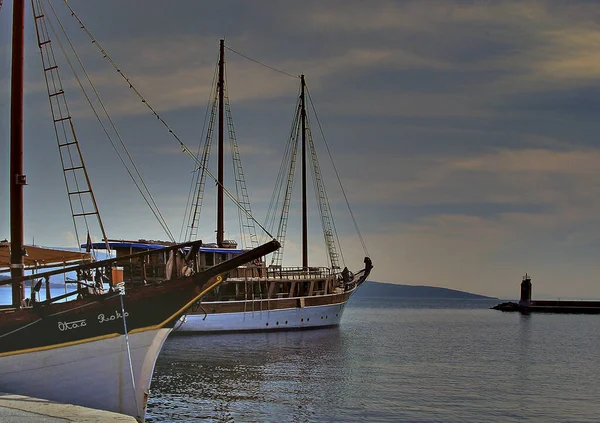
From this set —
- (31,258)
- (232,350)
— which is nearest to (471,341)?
(232,350)

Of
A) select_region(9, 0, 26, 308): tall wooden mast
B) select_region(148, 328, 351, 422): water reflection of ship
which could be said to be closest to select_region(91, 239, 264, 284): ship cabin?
select_region(148, 328, 351, 422): water reflection of ship

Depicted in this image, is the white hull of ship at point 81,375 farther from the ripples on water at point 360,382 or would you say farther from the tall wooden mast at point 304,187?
the tall wooden mast at point 304,187

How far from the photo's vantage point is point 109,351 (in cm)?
1989

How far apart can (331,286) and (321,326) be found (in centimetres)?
387

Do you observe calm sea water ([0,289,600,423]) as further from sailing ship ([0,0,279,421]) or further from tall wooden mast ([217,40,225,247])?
tall wooden mast ([217,40,225,247])

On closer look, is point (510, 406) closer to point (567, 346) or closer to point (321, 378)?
point (321, 378)

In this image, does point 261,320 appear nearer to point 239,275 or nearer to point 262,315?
point 262,315

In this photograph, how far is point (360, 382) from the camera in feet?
107

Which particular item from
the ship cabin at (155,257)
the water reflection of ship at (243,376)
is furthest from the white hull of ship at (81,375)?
the ship cabin at (155,257)

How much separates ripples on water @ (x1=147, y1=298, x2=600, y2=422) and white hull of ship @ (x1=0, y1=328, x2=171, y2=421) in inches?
124

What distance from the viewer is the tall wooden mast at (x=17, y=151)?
22875 millimetres

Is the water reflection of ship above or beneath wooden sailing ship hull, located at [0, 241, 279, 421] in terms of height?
beneath

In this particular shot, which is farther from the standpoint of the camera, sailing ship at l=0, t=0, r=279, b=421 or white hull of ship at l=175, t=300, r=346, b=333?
white hull of ship at l=175, t=300, r=346, b=333

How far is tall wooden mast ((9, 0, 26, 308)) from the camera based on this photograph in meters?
22.9
